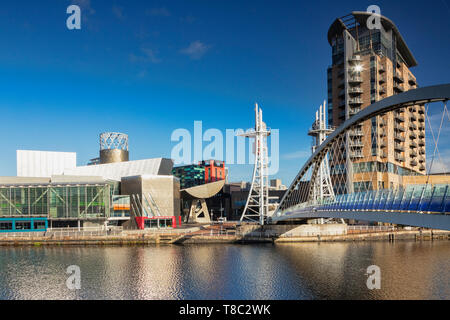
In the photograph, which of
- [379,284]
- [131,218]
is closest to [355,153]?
[131,218]

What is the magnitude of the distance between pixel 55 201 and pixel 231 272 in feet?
121

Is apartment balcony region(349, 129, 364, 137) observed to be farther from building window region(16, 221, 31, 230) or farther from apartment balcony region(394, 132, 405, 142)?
building window region(16, 221, 31, 230)

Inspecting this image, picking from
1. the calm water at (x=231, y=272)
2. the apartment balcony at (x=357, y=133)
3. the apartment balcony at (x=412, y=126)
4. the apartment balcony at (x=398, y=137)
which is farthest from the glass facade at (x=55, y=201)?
the apartment balcony at (x=412, y=126)

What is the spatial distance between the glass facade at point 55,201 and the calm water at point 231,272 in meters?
12.0

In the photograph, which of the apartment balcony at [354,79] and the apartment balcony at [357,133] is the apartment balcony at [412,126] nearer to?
the apartment balcony at [357,133]

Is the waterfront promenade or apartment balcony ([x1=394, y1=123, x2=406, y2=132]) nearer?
the waterfront promenade

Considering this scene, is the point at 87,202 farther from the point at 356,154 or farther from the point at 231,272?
the point at 356,154

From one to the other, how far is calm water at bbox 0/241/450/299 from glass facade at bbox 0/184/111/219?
12.0 m

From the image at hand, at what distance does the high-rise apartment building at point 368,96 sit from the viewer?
216 feet

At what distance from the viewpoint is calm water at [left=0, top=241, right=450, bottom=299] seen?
81.4 ft

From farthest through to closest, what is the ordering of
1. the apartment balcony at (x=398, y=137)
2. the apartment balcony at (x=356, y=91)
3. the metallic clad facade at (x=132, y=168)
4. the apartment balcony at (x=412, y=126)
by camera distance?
the apartment balcony at (x=412, y=126), the metallic clad facade at (x=132, y=168), the apartment balcony at (x=398, y=137), the apartment balcony at (x=356, y=91)

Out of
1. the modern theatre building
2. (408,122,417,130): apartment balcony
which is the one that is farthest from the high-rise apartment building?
the modern theatre building
